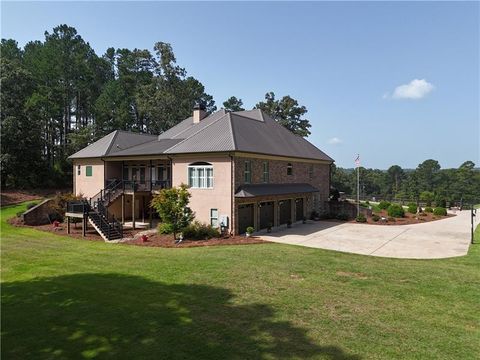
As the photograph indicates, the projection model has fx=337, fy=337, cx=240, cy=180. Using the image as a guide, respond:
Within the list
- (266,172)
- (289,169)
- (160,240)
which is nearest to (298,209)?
(289,169)

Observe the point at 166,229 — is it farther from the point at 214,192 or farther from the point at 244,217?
the point at 244,217

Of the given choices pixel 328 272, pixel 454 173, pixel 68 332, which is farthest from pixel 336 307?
pixel 454 173

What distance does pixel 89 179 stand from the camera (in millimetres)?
31250

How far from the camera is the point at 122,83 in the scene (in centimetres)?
6341

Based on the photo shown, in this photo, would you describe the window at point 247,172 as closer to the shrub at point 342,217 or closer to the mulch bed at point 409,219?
the shrub at point 342,217

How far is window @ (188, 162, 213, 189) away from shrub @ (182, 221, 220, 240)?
2.95 meters

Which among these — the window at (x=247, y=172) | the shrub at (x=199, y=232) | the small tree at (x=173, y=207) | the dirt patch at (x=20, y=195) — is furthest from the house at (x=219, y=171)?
the dirt patch at (x=20, y=195)

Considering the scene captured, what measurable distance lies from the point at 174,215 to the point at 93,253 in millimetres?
5338

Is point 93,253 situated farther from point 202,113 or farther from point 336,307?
point 202,113

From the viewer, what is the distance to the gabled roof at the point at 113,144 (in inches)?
1198

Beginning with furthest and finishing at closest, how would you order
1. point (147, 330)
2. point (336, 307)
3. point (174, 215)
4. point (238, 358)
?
point (174, 215) → point (336, 307) → point (147, 330) → point (238, 358)

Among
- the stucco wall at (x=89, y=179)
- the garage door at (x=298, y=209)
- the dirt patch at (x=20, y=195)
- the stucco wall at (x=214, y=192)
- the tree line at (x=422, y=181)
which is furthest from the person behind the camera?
the tree line at (x=422, y=181)

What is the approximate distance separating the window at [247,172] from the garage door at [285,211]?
476cm

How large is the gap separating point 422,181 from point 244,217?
107 m
